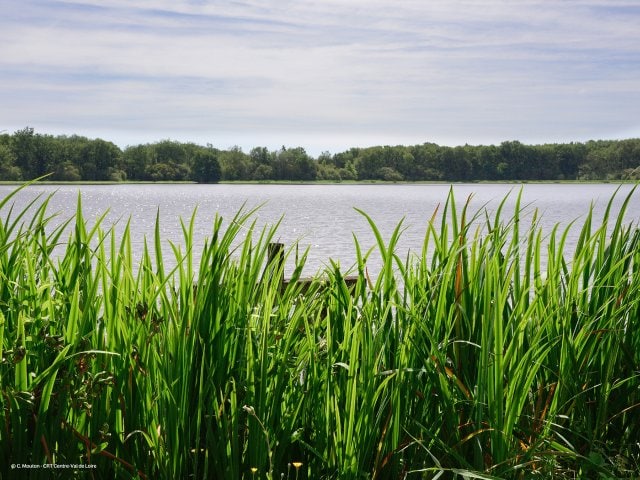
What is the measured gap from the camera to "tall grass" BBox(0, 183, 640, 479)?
2064 millimetres

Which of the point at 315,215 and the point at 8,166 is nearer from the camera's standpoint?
the point at 315,215

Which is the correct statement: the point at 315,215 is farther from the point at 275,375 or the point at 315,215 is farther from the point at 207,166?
the point at 207,166

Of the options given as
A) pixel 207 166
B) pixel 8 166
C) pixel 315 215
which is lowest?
pixel 315 215

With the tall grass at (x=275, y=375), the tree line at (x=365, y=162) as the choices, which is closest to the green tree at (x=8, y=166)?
the tree line at (x=365, y=162)

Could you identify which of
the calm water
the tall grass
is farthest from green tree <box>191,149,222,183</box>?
the tall grass

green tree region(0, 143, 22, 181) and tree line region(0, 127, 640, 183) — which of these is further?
tree line region(0, 127, 640, 183)

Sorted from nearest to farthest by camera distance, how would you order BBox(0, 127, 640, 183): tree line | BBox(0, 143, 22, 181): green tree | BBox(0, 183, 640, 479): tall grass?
BBox(0, 183, 640, 479): tall grass
BBox(0, 143, 22, 181): green tree
BBox(0, 127, 640, 183): tree line

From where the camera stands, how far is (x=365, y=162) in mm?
128125

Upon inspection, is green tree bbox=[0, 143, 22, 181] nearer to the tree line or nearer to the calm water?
the calm water

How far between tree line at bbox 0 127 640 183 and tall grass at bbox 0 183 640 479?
380 feet

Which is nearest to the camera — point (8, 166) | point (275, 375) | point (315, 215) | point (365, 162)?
point (275, 375)

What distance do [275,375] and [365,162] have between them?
417ft

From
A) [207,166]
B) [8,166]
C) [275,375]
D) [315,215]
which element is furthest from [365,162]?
[275,375]

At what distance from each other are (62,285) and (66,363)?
373 mm
